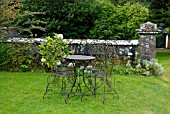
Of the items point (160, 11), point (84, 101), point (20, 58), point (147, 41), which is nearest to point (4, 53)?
point (20, 58)

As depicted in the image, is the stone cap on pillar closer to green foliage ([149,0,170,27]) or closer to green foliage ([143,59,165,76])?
green foliage ([143,59,165,76])

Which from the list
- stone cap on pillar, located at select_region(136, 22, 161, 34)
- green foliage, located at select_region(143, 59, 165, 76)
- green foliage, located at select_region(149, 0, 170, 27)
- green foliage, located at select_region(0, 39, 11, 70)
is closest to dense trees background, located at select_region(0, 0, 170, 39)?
green foliage, located at select_region(0, 39, 11, 70)

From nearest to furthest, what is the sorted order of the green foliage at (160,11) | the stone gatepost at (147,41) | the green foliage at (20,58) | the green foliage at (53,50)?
1. the green foliage at (53,50)
2. the green foliage at (20,58)
3. the stone gatepost at (147,41)
4. the green foliage at (160,11)

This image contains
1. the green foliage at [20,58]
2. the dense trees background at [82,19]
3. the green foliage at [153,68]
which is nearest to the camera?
the green foliage at [20,58]

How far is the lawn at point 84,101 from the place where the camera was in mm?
5230

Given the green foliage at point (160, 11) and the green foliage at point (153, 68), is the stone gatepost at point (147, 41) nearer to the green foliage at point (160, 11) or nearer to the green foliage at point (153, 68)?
the green foliage at point (153, 68)

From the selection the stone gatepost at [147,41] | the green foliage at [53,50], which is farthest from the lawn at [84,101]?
the stone gatepost at [147,41]

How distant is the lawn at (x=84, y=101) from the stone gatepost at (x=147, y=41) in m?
1.39

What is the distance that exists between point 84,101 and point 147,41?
13.2 ft

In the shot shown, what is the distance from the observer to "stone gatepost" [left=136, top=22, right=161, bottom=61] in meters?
9.03

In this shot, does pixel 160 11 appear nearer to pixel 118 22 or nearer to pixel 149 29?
pixel 118 22

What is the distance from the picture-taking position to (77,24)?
12.6 meters

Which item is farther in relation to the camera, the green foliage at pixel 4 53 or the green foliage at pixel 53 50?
the green foliage at pixel 4 53

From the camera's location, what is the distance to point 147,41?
29.7ft
